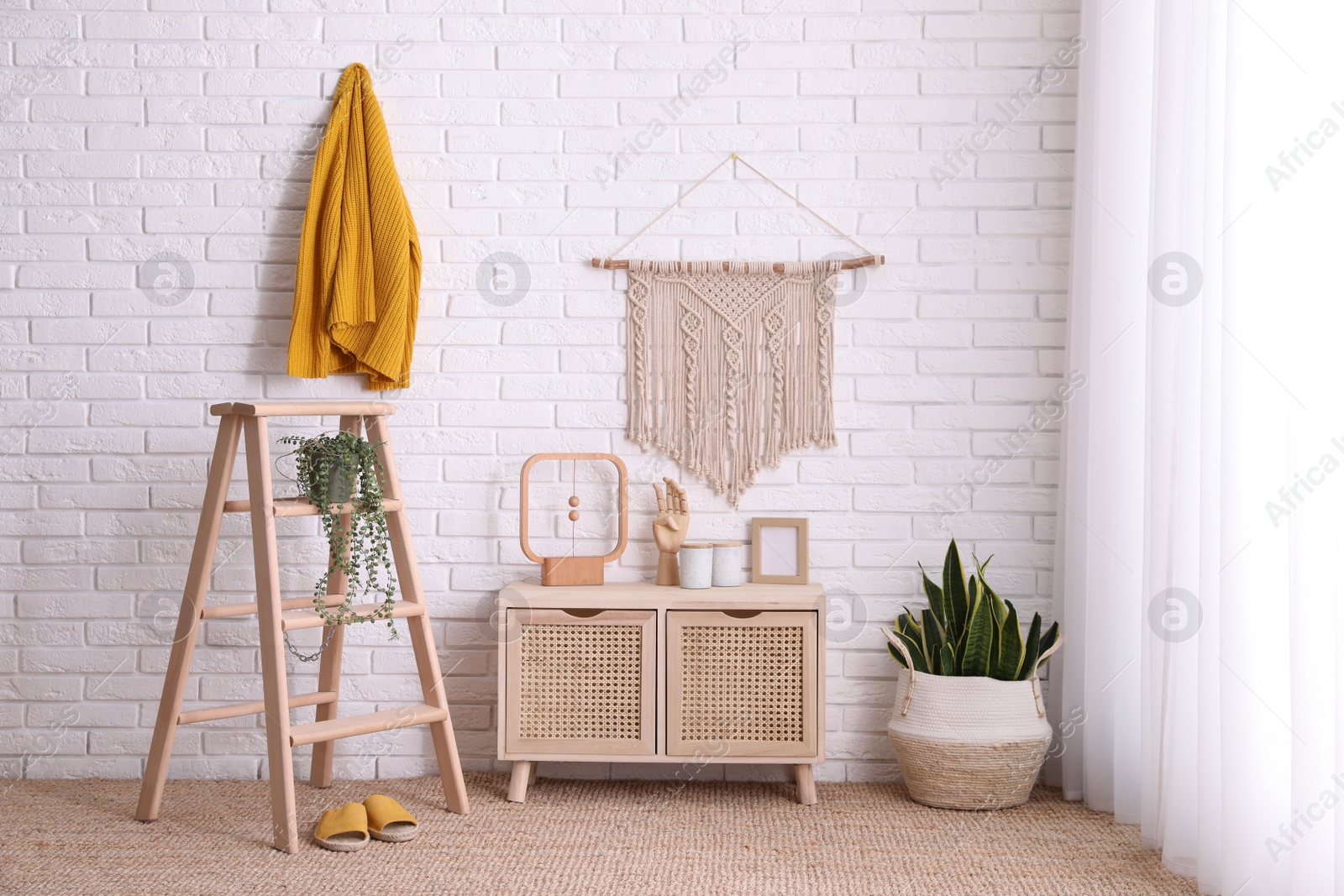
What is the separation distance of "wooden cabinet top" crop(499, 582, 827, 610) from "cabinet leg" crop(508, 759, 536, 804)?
38cm

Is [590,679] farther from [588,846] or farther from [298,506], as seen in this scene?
[298,506]

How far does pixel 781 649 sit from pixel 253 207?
1.69 m

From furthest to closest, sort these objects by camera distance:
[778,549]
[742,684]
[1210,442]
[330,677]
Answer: [778,549], [330,677], [742,684], [1210,442]

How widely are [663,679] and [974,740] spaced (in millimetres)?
700

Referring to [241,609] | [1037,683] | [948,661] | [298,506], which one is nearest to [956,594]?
[948,661]

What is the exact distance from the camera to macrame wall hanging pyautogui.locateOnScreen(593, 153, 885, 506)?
2.58m

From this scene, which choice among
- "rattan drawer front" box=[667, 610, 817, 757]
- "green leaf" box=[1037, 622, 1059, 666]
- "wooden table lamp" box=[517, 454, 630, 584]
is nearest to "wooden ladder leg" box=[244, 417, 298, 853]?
"wooden table lamp" box=[517, 454, 630, 584]

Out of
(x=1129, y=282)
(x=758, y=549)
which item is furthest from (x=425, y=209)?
(x=1129, y=282)

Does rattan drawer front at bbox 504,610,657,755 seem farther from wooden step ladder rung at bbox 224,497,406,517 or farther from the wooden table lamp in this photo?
wooden step ladder rung at bbox 224,497,406,517

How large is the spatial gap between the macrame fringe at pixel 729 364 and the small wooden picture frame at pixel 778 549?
0.36 ft

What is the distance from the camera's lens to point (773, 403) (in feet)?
8.49

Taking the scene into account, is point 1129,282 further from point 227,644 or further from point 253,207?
point 227,644

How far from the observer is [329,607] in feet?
7.47

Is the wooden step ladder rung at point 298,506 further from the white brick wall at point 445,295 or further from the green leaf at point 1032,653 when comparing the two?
the green leaf at point 1032,653
